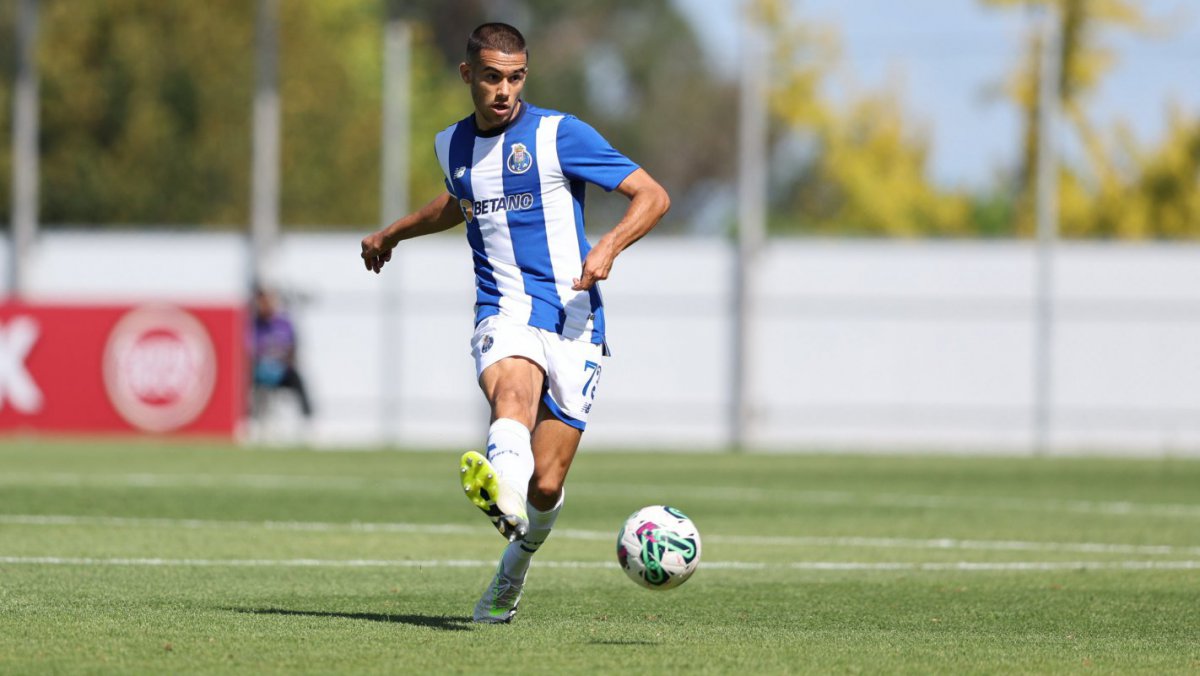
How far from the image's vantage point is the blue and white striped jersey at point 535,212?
8.30 meters

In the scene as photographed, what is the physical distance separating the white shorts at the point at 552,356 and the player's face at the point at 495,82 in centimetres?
86

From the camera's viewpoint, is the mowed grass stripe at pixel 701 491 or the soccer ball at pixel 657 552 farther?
the mowed grass stripe at pixel 701 491

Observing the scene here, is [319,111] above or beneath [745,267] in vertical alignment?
above

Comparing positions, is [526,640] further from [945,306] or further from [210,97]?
[210,97]

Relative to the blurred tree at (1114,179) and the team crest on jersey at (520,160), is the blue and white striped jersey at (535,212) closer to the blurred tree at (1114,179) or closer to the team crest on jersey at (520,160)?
the team crest on jersey at (520,160)

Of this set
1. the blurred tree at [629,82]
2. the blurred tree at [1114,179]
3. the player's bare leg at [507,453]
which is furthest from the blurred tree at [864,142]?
the player's bare leg at [507,453]

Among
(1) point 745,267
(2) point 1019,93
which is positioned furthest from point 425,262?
(2) point 1019,93

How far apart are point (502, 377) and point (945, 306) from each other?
2595 cm

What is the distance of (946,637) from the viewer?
27.1ft

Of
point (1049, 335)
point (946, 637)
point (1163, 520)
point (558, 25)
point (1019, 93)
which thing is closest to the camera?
point (946, 637)

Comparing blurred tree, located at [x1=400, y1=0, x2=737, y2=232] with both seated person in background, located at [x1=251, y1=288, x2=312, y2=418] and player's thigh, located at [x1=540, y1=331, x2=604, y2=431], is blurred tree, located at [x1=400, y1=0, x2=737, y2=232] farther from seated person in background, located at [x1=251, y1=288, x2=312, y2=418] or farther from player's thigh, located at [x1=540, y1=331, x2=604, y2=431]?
player's thigh, located at [x1=540, y1=331, x2=604, y2=431]

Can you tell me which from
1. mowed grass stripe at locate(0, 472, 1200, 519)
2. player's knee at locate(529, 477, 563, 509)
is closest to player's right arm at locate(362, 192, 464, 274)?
player's knee at locate(529, 477, 563, 509)

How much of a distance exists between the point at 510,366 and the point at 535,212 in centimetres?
72

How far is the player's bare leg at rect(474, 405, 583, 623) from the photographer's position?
27.0 feet
